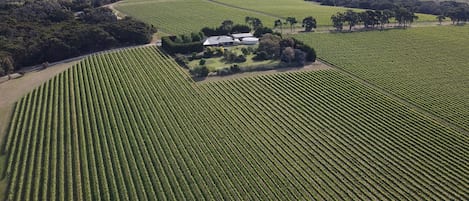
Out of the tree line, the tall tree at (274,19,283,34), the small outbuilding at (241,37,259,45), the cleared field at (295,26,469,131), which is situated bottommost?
the cleared field at (295,26,469,131)

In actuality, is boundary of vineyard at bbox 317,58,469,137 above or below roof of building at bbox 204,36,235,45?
below

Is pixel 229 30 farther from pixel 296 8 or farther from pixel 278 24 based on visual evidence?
pixel 296 8

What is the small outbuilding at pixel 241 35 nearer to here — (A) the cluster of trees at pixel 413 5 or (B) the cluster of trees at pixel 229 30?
(B) the cluster of trees at pixel 229 30

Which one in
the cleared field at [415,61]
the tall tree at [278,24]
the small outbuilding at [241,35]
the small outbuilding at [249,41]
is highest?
the tall tree at [278,24]

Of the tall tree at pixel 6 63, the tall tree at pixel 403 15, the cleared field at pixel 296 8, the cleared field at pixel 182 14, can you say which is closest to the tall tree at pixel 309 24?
the cleared field at pixel 296 8

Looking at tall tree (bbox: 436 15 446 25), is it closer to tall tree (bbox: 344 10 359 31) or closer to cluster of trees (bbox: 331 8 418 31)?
cluster of trees (bbox: 331 8 418 31)

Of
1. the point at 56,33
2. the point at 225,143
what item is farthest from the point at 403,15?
the point at 56,33

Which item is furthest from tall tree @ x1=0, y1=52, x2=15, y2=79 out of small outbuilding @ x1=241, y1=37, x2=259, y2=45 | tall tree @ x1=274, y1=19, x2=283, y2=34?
tall tree @ x1=274, y1=19, x2=283, y2=34
